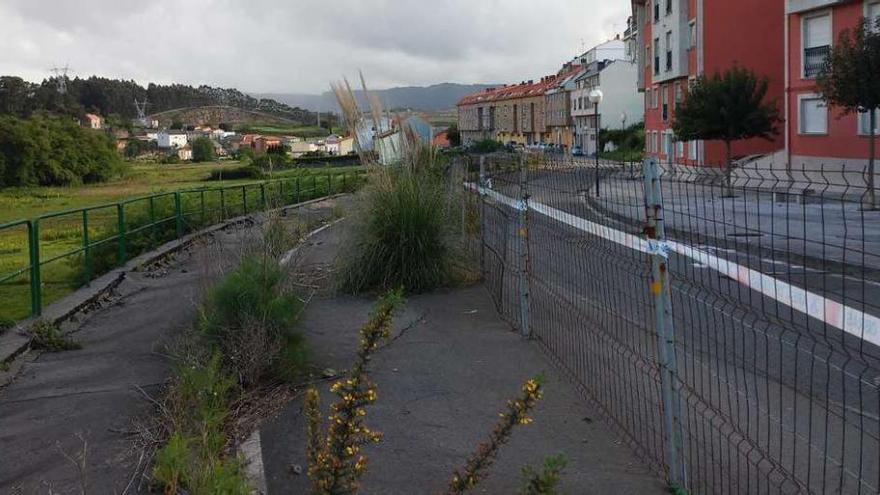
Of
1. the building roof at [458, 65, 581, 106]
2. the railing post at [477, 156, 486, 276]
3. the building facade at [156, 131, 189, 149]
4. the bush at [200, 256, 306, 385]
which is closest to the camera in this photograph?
the bush at [200, 256, 306, 385]

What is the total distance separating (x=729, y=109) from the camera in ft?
116

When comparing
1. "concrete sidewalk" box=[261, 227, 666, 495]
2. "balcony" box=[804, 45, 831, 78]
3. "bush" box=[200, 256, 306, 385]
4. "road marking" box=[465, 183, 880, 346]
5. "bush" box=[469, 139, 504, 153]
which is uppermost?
"balcony" box=[804, 45, 831, 78]

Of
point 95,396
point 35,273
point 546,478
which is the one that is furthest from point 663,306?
point 35,273

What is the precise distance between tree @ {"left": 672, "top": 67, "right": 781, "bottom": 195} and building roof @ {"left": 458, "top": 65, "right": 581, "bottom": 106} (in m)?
57.3

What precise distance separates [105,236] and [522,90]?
3653 inches

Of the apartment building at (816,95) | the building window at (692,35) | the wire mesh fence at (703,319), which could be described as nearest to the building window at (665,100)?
the building window at (692,35)

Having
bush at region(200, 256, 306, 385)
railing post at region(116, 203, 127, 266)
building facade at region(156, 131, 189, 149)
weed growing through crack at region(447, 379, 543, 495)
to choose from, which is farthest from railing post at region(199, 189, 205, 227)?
building facade at region(156, 131, 189, 149)

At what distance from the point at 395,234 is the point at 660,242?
6153mm

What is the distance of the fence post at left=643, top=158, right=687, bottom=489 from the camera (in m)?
4.29

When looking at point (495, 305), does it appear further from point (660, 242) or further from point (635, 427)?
point (660, 242)

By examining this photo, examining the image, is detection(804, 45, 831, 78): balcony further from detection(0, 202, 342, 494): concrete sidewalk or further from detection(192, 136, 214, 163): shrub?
detection(192, 136, 214, 163): shrub

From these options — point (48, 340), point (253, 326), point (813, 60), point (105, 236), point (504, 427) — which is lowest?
point (48, 340)

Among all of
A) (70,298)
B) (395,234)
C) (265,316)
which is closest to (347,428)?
(265,316)

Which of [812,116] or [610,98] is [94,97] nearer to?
[610,98]
